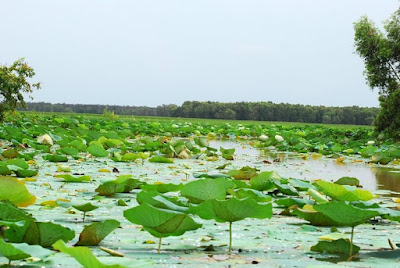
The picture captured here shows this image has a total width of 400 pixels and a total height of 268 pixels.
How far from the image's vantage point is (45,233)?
137 cm

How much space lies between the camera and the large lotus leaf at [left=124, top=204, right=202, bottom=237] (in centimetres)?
135

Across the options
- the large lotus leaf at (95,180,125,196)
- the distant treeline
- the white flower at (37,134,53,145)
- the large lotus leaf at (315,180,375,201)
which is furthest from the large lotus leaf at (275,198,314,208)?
the distant treeline

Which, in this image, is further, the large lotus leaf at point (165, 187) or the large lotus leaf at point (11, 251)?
the large lotus leaf at point (165, 187)

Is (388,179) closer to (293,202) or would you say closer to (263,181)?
(263,181)

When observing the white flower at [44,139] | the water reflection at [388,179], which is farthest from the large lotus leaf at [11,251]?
the white flower at [44,139]

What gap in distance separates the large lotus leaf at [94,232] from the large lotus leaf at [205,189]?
51 cm

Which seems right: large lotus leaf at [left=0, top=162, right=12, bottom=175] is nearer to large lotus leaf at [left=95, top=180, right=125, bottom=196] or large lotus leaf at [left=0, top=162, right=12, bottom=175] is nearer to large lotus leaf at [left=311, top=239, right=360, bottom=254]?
large lotus leaf at [left=95, top=180, right=125, bottom=196]

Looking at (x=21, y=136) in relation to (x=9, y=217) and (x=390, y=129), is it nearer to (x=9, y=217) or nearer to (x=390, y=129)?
(x=9, y=217)

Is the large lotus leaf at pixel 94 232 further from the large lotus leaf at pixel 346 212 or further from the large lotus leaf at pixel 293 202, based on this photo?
the large lotus leaf at pixel 293 202

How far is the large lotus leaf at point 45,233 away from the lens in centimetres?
135

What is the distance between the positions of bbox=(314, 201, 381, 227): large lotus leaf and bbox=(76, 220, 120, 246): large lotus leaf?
0.60 meters

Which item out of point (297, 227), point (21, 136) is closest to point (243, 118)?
point (21, 136)

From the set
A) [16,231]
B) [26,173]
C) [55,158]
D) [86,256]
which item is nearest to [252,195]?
[16,231]

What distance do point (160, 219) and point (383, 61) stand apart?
13609mm
